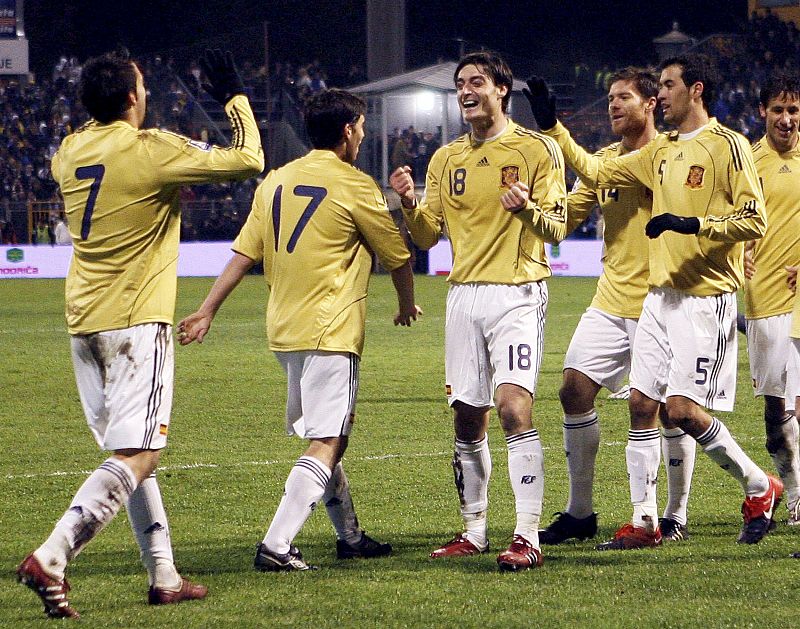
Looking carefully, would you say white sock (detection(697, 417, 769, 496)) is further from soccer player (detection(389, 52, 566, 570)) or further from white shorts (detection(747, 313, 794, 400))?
soccer player (detection(389, 52, 566, 570))

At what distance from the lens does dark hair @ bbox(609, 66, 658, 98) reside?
6480 mm

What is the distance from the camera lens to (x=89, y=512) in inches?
193

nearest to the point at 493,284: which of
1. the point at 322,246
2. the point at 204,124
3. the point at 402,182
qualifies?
the point at 402,182

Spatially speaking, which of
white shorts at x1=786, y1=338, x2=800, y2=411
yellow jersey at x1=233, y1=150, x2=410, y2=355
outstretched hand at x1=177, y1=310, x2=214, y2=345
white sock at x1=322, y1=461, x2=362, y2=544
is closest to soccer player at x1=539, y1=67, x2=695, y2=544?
white shorts at x1=786, y1=338, x2=800, y2=411

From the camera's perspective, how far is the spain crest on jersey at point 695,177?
236 inches

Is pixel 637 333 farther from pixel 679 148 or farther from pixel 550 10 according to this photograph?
pixel 550 10

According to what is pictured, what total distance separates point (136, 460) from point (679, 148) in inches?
107

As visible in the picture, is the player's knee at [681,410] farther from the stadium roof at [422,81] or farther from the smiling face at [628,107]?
the stadium roof at [422,81]

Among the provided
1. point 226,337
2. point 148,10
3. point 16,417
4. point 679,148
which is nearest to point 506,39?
point 148,10

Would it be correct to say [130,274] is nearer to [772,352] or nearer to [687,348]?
[687,348]

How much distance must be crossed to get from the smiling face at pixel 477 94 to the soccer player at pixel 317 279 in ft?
1.49

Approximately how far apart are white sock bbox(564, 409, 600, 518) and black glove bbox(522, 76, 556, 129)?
4.58ft

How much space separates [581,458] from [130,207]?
2.52 metres

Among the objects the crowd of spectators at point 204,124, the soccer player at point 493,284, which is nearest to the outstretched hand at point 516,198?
the soccer player at point 493,284
